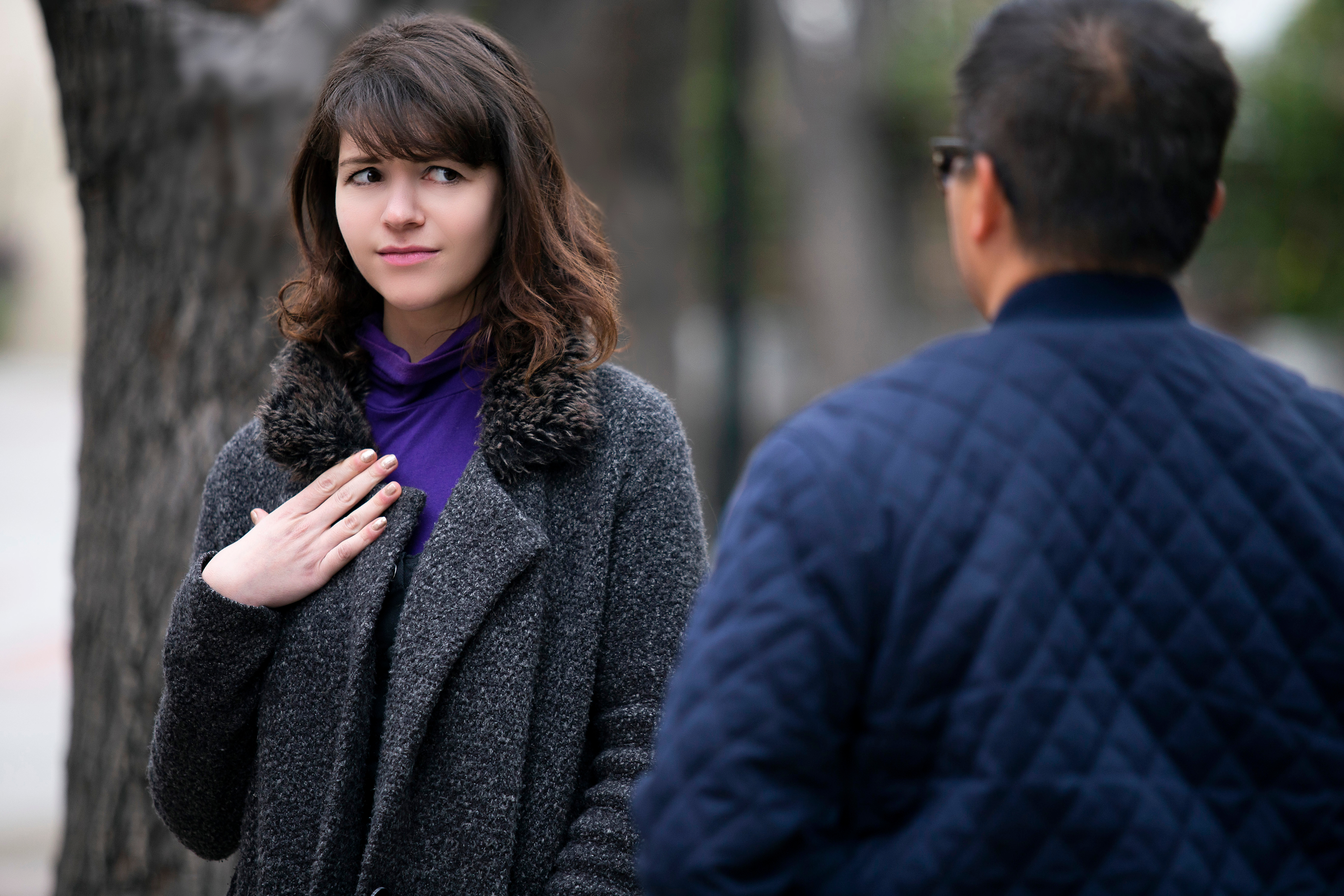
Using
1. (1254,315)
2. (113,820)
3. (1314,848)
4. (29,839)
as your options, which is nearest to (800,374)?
(1254,315)

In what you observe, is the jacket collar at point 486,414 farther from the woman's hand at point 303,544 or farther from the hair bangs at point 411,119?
the hair bangs at point 411,119

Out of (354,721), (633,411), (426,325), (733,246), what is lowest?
(733,246)

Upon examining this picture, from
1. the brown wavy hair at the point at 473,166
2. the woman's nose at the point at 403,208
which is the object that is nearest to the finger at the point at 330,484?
the brown wavy hair at the point at 473,166

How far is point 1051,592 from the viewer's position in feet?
3.91

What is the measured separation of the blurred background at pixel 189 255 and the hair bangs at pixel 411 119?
2.68ft

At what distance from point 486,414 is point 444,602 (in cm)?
32

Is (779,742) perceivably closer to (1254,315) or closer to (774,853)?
(774,853)

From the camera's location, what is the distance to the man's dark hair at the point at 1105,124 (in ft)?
3.99

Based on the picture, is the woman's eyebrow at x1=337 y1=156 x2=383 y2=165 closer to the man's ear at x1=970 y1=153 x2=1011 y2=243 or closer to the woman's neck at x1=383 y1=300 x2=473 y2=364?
the woman's neck at x1=383 y1=300 x2=473 y2=364

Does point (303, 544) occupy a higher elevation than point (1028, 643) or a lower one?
lower

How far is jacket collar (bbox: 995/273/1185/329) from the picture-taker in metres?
1.25

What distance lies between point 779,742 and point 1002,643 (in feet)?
0.75

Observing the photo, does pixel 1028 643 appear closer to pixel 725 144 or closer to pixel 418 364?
pixel 418 364

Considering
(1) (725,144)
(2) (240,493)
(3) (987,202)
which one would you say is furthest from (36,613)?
(3) (987,202)
